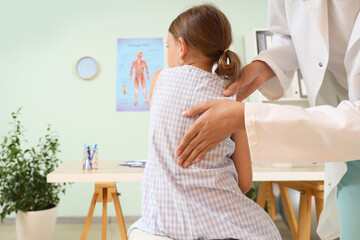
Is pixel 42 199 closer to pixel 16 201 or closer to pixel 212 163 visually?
pixel 16 201

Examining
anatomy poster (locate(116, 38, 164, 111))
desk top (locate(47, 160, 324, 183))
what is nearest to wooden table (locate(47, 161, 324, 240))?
desk top (locate(47, 160, 324, 183))

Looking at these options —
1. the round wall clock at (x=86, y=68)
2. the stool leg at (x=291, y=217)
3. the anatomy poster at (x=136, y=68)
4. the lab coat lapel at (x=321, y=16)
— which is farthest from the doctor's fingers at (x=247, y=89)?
the round wall clock at (x=86, y=68)

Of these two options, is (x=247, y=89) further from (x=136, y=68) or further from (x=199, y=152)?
(x=136, y=68)

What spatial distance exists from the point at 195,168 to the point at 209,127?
14 centimetres

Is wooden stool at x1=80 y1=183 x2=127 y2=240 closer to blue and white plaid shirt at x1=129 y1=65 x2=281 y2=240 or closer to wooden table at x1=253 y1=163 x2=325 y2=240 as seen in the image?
wooden table at x1=253 y1=163 x2=325 y2=240

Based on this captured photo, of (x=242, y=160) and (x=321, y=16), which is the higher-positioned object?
(x=321, y=16)

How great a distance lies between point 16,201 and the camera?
2672 millimetres

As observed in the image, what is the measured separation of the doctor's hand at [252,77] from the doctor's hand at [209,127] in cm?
24

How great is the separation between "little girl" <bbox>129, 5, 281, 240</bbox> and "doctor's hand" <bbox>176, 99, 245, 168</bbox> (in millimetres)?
47

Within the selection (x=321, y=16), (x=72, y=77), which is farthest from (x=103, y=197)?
(x=321, y=16)

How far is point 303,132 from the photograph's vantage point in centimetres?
68

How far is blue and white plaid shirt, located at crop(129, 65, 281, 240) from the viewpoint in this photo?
794mm

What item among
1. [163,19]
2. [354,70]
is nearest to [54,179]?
[354,70]

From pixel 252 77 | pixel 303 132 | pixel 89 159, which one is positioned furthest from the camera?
pixel 89 159
